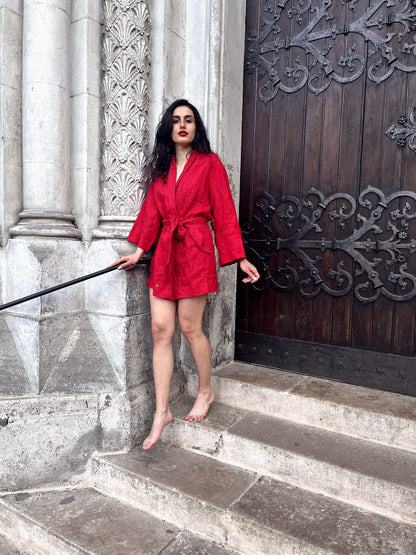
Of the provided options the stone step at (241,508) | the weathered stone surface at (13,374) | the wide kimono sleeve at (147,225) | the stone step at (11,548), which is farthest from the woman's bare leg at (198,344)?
the stone step at (11,548)

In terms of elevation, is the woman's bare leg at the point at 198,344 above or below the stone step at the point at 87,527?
above

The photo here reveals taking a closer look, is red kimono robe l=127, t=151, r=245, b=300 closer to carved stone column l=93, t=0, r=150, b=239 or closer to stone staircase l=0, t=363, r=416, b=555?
carved stone column l=93, t=0, r=150, b=239

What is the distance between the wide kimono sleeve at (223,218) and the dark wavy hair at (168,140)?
10cm

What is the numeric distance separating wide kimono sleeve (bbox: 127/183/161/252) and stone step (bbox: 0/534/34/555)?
1483 mm

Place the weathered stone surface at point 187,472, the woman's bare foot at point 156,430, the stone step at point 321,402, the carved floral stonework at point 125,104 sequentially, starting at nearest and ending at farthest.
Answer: the weathered stone surface at point 187,472 < the stone step at point 321,402 < the woman's bare foot at point 156,430 < the carved floral stonework at point 125,104

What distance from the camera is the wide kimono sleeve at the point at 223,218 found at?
2.17 metres

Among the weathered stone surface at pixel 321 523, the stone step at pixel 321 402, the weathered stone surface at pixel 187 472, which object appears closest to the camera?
the weathered stone surface at pixel 321 523

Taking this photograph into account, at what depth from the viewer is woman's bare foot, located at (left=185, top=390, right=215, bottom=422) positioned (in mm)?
2334

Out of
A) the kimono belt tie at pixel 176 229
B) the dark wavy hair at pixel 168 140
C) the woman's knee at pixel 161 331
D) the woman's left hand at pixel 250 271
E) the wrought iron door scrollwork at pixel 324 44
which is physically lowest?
the woman's knee at pixel 161 331

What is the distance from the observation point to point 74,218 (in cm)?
237

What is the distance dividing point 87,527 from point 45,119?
1.92 m

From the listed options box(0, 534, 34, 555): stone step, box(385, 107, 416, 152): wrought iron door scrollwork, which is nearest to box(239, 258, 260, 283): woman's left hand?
box(385, 107, 416, 152): wrought iron door scrollwork

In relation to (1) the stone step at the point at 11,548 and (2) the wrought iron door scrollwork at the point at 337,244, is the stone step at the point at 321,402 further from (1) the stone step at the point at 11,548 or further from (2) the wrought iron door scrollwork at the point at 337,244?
(1) the stone step at the point at 11,548

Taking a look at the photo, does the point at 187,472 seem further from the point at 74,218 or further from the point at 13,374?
the point at 74,218
